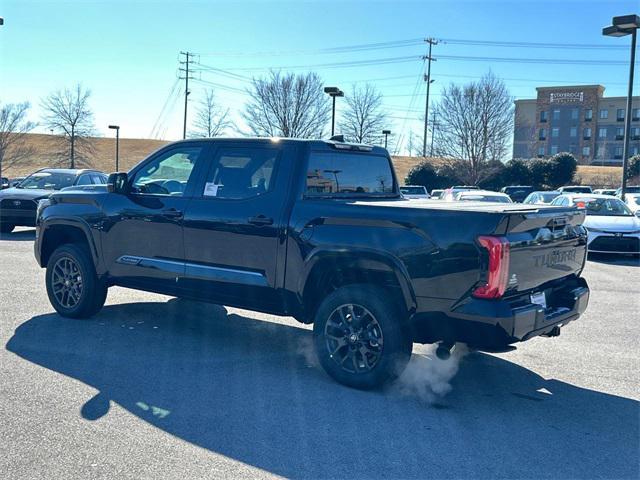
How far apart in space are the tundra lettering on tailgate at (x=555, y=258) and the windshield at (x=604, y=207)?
10810 mm

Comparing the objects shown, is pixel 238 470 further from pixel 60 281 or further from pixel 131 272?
pixel 60 281

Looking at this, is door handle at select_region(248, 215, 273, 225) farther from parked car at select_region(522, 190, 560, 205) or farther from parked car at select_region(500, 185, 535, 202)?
parked car at select_region(500, 185, 535, 202)

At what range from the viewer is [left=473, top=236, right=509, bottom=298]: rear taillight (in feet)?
14.5

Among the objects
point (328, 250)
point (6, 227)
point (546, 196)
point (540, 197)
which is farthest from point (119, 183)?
point (546, 196)

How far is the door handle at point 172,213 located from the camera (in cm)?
624

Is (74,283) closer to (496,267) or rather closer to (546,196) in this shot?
(496,267)

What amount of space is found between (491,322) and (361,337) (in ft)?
3.68

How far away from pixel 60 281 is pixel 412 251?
4.41 m

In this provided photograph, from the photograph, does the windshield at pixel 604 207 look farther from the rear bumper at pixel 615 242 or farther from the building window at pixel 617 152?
the building window at pixel 617 152

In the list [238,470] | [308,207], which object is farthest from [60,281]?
[238,470]

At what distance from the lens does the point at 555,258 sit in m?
5.12

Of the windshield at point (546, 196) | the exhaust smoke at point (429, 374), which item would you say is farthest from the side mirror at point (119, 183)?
the windshield at point (546, 196)

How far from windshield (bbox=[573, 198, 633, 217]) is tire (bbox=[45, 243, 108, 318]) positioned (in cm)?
1203

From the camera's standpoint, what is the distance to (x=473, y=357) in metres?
6.26
